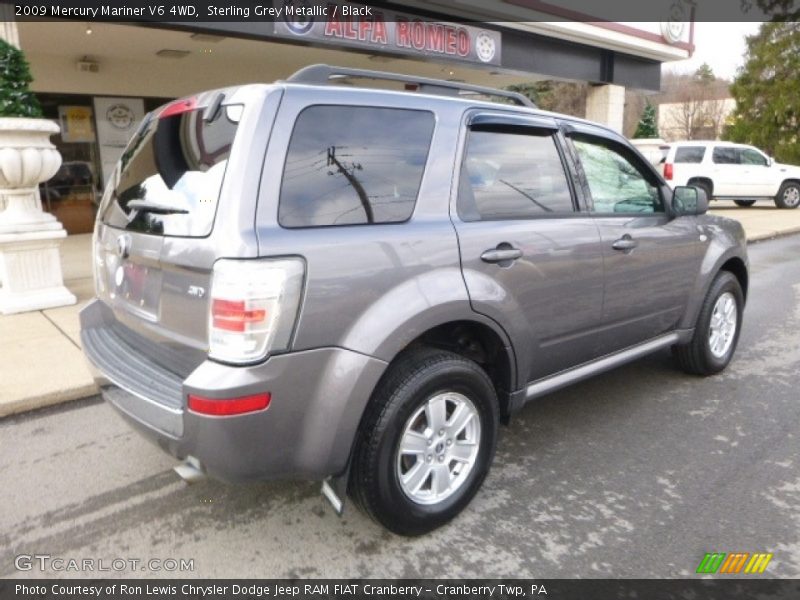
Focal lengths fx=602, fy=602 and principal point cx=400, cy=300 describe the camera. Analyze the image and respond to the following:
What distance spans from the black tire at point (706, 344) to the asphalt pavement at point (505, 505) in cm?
39

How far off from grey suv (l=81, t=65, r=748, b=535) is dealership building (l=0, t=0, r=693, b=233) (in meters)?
6.66

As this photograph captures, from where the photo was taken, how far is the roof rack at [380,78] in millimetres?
2443

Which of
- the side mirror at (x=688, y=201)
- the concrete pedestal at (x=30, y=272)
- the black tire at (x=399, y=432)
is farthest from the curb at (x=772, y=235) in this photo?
the concrete pedestal at (x=30, y=272)

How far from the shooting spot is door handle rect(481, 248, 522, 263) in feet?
8.79

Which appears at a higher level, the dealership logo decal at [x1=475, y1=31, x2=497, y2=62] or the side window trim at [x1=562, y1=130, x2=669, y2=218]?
the dealership logo decal at [x1=475, y1=31, x2=497, y2=62]

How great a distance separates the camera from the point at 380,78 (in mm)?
2670

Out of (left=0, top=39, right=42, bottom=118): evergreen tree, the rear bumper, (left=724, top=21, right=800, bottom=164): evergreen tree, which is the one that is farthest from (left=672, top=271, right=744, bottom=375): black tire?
(left=724, top=21, right=800, bottom=164): evergreen tree

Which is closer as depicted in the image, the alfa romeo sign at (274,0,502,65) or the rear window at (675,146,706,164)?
the alfa romeo sign at (274,0,502,65)

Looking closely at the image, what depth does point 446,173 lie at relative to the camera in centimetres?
266

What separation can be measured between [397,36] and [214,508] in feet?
31.1

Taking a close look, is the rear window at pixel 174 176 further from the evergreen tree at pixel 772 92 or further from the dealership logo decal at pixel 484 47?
the evergreen tree at pixel 772 92

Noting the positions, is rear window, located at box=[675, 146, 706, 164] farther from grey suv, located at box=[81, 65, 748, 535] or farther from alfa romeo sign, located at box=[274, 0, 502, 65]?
grey suv, located at box=[81, 65, 748, 535]

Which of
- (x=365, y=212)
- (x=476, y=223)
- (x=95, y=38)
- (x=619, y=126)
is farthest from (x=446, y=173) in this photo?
(x=619, y=126)

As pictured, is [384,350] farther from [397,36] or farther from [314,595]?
[397,36]
